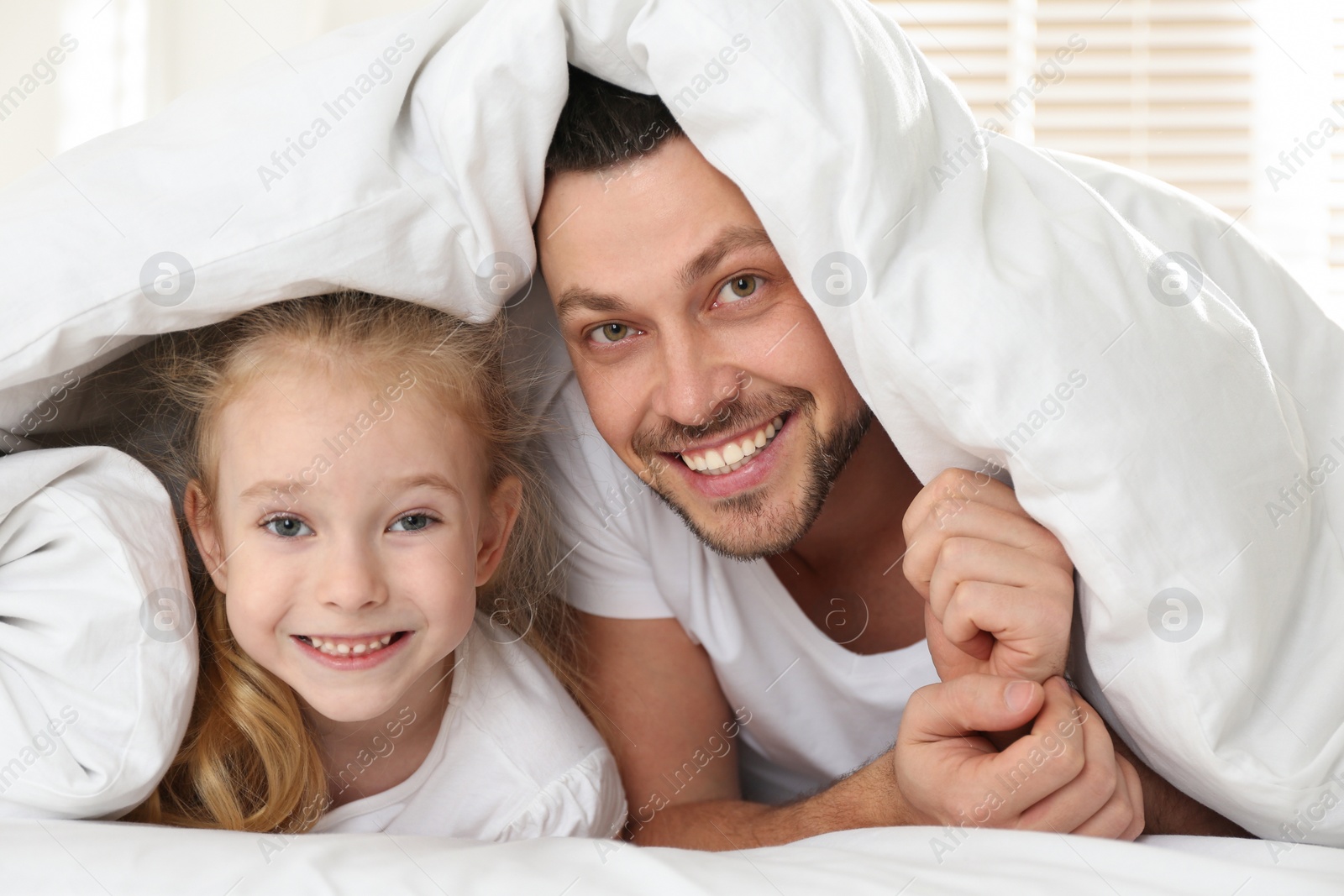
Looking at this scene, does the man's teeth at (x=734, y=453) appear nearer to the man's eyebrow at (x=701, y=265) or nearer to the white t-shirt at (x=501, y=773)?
the man's eyebrow at (x=701, y=265)

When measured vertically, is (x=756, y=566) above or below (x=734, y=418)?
below

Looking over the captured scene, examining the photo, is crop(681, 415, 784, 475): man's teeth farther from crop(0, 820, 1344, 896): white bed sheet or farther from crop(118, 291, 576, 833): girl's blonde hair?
crop(0, 820, 1344, 896): white bed sheet

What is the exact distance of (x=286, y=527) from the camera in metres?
0.97

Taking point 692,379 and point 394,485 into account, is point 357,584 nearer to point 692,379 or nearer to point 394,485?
point 394,485

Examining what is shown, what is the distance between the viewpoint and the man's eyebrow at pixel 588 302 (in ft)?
3.29

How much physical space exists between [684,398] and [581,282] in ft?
0.45

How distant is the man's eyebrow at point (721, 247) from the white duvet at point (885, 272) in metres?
0.10

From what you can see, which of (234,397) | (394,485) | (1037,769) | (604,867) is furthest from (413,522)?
(1037,769)

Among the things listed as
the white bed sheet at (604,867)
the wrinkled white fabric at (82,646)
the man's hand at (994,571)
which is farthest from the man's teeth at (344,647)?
the man's hand at (994,571)

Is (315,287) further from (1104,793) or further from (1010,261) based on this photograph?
(1104,793)

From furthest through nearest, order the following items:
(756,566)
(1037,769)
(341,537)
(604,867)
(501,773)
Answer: (756,566) < (501,773) < (341,537) < (1037,769) < (604,867)

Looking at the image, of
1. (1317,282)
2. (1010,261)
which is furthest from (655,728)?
(1317,282)

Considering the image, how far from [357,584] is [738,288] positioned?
42cm

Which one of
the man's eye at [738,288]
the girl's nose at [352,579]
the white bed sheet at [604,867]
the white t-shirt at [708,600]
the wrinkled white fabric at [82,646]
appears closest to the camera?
the white bed sheet at [604,867]
